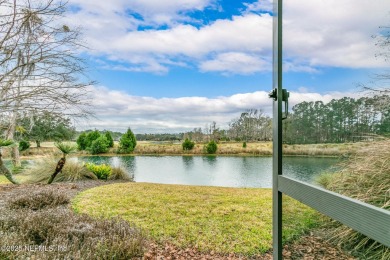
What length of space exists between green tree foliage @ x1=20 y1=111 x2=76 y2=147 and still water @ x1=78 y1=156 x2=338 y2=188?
1.10 metres

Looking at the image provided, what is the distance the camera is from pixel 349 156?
0.78m

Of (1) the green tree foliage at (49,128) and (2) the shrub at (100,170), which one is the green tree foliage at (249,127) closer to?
(2) the shrub at (100,170)

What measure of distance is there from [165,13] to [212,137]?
3921 millimetres

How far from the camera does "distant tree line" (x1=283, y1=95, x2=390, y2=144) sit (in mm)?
646

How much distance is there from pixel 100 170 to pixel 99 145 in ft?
5.29

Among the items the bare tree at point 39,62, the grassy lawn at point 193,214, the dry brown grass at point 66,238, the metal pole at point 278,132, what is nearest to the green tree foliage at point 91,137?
the grassy lawn at point 193,214

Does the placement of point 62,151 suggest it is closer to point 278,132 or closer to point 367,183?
point 278,132

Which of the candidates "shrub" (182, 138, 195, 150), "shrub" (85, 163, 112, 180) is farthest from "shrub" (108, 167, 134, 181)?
"shrub" (182, 138, 195, 150)

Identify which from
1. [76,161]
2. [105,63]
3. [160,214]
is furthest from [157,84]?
[160,214]

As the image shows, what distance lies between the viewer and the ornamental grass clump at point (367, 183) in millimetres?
666

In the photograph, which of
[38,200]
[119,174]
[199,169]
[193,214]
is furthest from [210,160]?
[38,200]

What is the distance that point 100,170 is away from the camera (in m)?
6.54

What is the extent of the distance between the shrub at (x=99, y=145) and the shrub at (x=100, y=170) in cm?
146

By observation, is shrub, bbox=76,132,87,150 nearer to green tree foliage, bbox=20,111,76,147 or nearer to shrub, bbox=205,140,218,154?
green tree foliage, bbox=20,111,76,147
